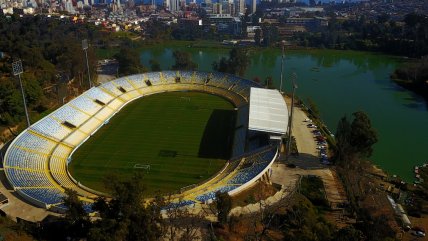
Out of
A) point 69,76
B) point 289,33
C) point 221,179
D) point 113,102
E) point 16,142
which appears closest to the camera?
point 221,179

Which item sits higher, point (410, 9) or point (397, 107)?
point (410, 9)

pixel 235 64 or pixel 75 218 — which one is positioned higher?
pixel 235 64

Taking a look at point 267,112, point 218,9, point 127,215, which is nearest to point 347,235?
point 127,215

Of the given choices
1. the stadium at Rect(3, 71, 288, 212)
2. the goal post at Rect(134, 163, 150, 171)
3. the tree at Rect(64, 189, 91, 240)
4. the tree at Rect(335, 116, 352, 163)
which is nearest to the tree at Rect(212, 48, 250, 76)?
→ the stadium at Rect(3, 71, 288, 212)

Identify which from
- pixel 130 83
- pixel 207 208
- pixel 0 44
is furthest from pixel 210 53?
pixel 207 208

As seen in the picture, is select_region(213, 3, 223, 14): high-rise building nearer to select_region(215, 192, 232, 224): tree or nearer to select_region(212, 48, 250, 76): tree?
select_region(212, 48, 250, 76): tree

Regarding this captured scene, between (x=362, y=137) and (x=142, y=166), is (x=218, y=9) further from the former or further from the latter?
(x=362, y=137)

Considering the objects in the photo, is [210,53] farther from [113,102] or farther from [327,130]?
[327,130]

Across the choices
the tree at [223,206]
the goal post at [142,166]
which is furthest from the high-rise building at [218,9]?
the tree at [223,206]
